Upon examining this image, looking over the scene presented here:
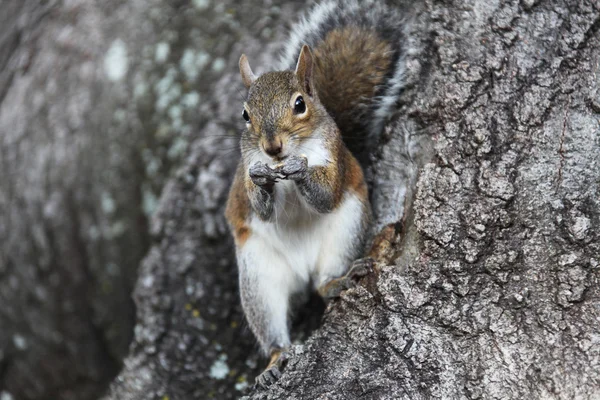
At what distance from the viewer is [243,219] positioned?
213cm

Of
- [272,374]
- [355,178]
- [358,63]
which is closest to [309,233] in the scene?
[355,178]

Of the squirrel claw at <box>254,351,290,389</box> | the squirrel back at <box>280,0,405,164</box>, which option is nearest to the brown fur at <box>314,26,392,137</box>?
the squirrel back at <box>280,0,405,164</box>

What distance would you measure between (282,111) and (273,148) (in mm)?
137

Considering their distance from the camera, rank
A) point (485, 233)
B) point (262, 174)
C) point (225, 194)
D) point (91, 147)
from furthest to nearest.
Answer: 1. point (91, 147)
2. point (225, 194)
3. point (262, 174)
4. point (485, 233)

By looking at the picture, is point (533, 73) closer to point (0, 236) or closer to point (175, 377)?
point (175, 377)

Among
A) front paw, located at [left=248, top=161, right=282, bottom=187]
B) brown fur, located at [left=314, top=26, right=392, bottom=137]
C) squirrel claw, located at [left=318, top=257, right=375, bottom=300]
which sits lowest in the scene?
squirrel claw, located at [left=318, top=257, right=375, bottom=300]

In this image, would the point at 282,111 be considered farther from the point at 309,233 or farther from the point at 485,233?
the point at 485,233

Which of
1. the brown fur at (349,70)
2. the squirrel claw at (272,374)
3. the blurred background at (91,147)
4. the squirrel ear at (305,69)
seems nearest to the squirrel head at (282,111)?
the squirrel ear at (305,69)

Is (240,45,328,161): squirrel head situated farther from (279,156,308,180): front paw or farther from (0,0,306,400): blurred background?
(0,0,306,400): blurred background

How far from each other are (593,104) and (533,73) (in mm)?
172

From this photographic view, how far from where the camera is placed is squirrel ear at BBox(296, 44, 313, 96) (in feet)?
6.40

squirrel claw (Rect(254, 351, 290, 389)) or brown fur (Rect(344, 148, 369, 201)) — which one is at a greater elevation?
brown fur (Rect(344, 148, 369, 201))

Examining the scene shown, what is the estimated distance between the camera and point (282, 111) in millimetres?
1886

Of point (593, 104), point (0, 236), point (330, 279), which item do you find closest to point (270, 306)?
point (330, 279)
